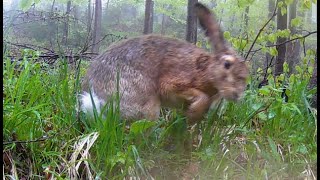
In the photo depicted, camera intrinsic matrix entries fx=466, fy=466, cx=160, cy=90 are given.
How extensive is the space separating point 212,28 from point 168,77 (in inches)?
18.2

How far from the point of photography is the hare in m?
3.14

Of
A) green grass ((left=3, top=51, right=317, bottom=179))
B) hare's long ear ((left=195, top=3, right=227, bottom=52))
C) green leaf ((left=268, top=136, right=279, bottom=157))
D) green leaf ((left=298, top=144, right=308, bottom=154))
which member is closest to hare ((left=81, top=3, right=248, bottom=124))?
hare's long ear ((left=195, top=3, right=227, bottom=52))

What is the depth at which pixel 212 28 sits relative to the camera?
10.6 ft

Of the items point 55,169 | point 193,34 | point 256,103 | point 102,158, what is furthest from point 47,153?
point 193,34

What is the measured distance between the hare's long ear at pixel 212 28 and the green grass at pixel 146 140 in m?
0.45

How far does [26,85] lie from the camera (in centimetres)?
326

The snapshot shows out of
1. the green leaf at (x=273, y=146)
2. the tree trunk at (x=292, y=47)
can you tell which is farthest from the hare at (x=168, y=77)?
the tree trunk at (x=292, y=47)

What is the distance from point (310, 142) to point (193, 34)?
144 inches

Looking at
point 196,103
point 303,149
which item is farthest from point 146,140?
point 303,149

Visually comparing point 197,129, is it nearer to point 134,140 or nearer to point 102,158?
point 134,140

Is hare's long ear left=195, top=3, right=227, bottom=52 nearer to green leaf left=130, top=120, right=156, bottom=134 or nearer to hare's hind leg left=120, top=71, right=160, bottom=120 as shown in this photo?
hare's hind leg left=120, top=71, right=160, bottom=120

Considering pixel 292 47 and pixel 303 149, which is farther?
pixel 292 47

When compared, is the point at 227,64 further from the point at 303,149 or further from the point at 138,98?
the point at 303,149

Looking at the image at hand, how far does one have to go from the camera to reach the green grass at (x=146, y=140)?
272 cm
